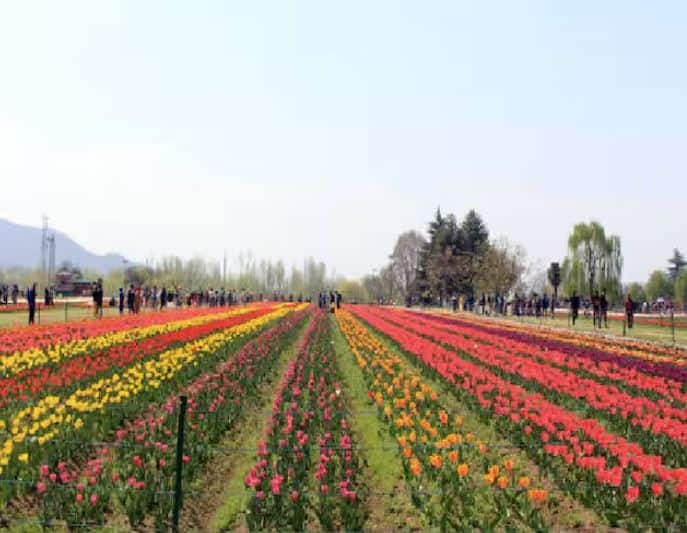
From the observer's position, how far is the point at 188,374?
1531 cm

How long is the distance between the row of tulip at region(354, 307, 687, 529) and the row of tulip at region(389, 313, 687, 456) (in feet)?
1.21

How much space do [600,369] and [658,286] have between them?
121 meters

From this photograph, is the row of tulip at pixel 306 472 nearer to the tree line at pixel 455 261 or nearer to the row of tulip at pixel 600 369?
the row of tulip at pixel 600 369

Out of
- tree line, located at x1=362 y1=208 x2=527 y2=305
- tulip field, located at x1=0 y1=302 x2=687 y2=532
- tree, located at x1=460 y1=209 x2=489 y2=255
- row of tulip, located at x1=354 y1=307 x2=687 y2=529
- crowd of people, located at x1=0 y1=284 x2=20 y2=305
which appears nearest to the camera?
row of tulip, located at x1=354 y1=307 x2=687 y2=529

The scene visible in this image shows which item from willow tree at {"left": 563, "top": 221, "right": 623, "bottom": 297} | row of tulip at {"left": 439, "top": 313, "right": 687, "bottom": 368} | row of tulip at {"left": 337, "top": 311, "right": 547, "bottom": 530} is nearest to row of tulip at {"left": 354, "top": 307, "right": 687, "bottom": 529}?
row of tulip at {"left": 337, "top": 311, "right": 547, "bottom": 530}

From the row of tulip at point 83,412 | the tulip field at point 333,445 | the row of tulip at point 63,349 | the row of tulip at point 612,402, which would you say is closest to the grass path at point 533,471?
the tulip field at point 333,445

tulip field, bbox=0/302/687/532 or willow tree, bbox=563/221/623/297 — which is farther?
willow tree, bbox=563/221/623/297

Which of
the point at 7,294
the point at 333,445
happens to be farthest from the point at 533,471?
the point at 7,294

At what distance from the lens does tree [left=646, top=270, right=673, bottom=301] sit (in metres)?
125

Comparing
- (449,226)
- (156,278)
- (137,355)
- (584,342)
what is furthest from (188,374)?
(156,278)

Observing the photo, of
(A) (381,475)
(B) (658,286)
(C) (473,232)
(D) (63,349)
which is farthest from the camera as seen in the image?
(B) (658,286)

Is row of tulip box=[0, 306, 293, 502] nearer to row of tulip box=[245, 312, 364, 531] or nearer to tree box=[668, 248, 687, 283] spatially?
row of tulip box=[245, 312, 364, 531]

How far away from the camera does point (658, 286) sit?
417 feet

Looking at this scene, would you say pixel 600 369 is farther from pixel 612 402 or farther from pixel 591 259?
pixel 591 259
